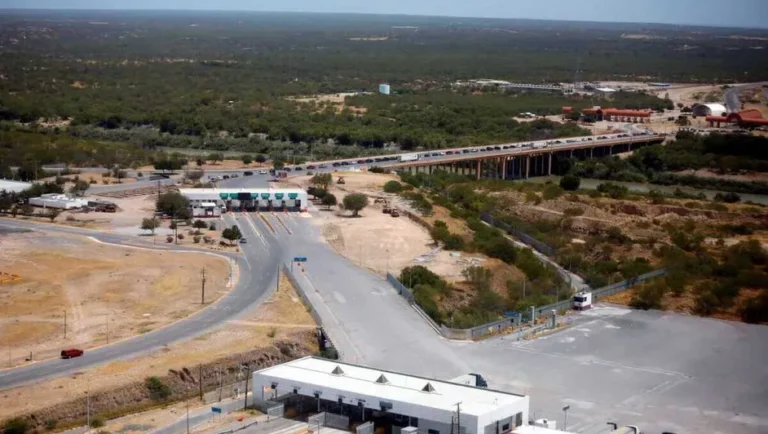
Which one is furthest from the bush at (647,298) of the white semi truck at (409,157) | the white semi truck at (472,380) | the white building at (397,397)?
the white semi truck at (409,157)

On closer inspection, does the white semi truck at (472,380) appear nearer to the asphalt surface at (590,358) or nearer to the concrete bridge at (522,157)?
the asphalt surface at (590,358)

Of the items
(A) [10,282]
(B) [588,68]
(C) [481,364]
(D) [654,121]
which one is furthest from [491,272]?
(B) [588,68]

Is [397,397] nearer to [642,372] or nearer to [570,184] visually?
[642,372]

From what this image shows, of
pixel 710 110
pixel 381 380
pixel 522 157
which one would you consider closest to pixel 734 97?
Answer: pixel 710 110

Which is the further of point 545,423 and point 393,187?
point 393,187

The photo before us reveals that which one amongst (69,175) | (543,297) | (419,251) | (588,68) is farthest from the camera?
(588,68)

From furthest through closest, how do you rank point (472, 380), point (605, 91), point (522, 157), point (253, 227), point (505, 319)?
point (605, 91), point (522, 157), point (253, 227), point (505, 319), point (472, 380)

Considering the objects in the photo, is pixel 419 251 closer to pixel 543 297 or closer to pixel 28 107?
pixel 543 297
